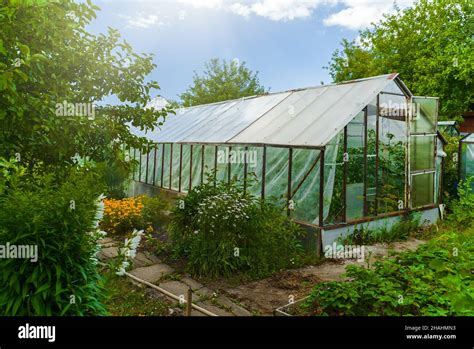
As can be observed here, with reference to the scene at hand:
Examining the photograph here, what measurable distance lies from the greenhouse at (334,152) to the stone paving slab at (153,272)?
2030 millimetres

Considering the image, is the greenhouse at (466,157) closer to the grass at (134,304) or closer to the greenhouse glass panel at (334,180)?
the greenhouse glass panel at (334,180)

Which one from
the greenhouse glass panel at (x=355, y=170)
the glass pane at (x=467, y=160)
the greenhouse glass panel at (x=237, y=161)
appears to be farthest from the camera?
the glass pane at (x=467, y=160)

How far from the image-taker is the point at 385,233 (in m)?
8.89

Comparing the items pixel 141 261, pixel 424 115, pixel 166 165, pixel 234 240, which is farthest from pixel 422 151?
pixel 166 165

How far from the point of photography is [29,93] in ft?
15.7

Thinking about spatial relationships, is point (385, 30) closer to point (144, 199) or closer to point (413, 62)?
point (413, 62)

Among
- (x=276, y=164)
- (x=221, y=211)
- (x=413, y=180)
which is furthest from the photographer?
(x=413, y=180)

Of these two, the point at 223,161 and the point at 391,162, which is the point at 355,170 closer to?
the point at 391,162

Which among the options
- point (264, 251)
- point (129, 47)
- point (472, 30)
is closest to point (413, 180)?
point (264, 251)

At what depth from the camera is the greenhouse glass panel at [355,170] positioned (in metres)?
8.74

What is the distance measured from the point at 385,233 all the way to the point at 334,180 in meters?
1.67

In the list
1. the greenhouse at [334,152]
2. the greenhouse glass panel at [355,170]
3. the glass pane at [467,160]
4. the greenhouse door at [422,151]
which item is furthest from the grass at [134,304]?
the glass pane at [467,160]

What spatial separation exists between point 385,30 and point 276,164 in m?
21.0
